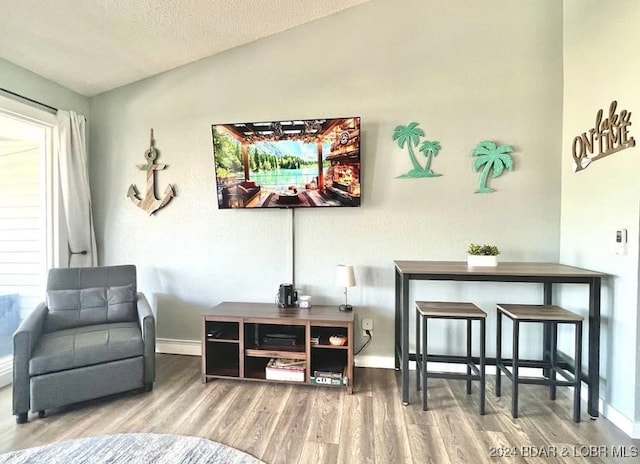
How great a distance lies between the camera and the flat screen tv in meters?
2.62

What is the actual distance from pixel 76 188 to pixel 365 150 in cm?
269

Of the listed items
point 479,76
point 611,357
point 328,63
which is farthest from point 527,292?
point 328,63

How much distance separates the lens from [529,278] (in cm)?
211

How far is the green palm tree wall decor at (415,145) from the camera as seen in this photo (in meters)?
2.67

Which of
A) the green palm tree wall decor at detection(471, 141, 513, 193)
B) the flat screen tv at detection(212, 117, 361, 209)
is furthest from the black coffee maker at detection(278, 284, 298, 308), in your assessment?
the green palm tree wall decor at detection(471, 141, 513, 193)

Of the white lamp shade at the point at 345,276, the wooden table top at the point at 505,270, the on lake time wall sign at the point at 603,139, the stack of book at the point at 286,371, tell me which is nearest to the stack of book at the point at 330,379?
the stack of book at the point at 286,371

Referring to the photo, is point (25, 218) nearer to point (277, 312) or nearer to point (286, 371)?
point (277, 312)

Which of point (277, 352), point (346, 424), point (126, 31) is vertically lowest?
point (346, 424)

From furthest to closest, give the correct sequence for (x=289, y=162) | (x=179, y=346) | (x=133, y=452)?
(x=179, y=346)
(x=289, y=162)
(x=133, y=452)

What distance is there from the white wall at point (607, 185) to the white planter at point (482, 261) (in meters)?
0.62

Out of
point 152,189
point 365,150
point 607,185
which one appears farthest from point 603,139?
point 152,189

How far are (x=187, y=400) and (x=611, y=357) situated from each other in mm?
2855

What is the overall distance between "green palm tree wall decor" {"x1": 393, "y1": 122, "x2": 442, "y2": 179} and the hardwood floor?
172cm

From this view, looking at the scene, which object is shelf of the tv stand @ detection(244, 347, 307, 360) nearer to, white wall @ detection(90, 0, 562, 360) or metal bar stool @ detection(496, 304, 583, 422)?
white wall @ detection(90, 0, 562, 360)
